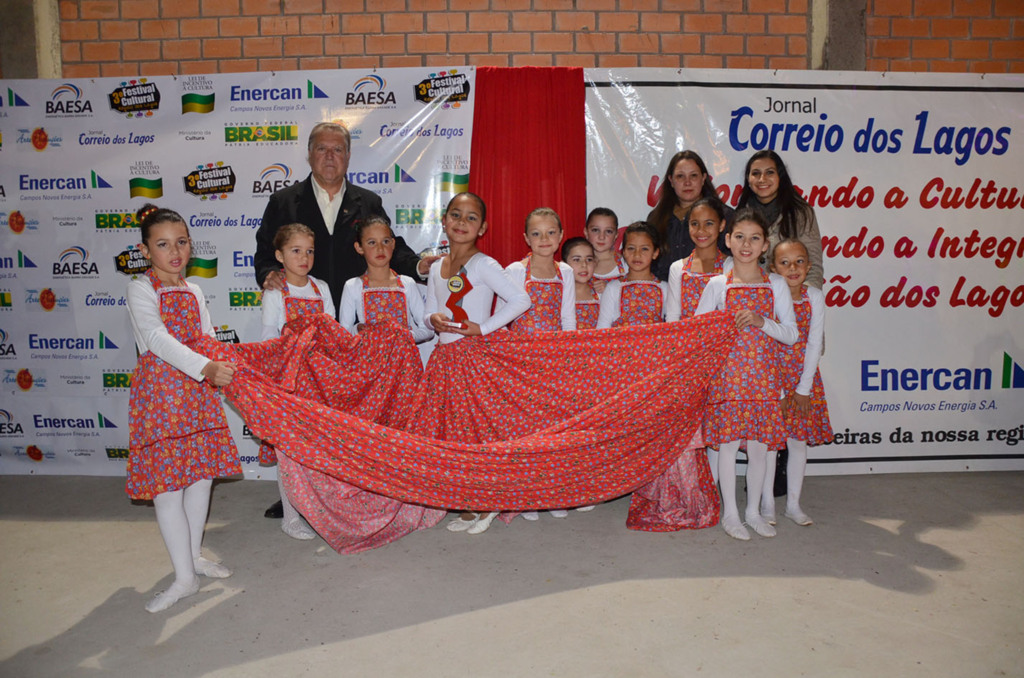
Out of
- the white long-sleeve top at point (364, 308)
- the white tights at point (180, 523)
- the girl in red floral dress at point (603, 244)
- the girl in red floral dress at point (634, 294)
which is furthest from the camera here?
the girl in red floral dress at point (603, 244)

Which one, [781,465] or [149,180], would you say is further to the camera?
[149,180]

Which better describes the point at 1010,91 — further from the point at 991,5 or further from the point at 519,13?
the point at 519,13

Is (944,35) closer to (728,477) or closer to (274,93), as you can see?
(728,477)

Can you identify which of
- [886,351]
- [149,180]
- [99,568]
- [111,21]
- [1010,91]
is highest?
[111,21]

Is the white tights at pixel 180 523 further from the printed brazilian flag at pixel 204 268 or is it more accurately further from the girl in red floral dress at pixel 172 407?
the printed brazilian flag at pixel 204 268

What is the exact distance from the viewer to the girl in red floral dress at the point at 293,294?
3.22m

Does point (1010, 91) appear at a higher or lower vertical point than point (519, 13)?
lower

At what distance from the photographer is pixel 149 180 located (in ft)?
14.0

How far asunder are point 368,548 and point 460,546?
40 cm

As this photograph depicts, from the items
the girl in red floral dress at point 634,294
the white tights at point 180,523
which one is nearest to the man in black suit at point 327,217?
the white tights at point 180,523

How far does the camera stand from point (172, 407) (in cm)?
269

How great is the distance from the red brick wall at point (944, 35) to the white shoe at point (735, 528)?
301 centimetres

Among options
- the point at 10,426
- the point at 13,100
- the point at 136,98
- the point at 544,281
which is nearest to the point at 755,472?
the point at 544,281

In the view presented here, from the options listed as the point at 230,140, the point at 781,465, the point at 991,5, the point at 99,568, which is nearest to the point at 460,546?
the point at 99,568
